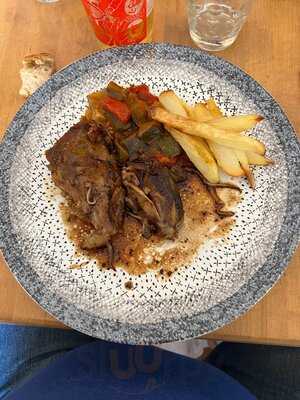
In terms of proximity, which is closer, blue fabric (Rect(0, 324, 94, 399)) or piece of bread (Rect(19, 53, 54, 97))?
piece of bread (Rect(19, 53, 54, 97))

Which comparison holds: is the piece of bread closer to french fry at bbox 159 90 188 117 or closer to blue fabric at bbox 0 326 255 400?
french fry at bbox 159 90 188 117

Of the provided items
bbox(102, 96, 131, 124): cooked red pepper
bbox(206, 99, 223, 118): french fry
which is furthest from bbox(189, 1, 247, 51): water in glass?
bbox(102, 96, 131, 124): cooked red pepper

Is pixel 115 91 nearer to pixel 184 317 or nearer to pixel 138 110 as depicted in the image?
pixel 138 110

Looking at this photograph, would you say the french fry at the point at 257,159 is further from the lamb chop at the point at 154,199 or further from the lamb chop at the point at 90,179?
the lamb chop at the point at 90,179

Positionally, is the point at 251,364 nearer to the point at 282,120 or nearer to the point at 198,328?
the point at 198,328

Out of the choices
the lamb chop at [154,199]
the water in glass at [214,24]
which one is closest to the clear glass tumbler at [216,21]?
the water in glass at [214,24]

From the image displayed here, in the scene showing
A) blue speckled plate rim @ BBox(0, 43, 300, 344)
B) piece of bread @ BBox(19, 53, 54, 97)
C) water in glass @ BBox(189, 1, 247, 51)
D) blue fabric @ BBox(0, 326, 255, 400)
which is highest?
water in glass @ BBox(189, 1, 247, 51)
